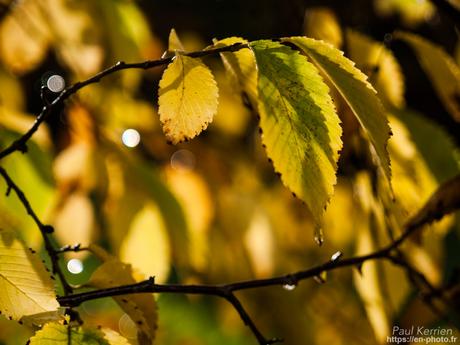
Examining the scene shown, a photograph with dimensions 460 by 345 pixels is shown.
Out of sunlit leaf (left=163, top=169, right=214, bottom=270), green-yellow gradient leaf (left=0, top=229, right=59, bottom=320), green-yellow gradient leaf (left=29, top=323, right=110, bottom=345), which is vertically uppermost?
sunlit leaf (left=163, top=169, right=214, bottom=270)

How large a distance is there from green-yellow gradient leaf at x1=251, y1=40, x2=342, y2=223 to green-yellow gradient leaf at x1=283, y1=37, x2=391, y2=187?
0.04ft

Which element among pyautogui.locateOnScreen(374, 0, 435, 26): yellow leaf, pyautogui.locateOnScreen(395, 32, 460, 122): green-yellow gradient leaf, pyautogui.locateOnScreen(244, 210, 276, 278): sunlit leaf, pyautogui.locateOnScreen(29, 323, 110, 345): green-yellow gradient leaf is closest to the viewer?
pyautogui.locateOnScreen(29, 323, 110, 345): green-yellow gradient leaf

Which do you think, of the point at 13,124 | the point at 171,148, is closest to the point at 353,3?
the point at 171,148

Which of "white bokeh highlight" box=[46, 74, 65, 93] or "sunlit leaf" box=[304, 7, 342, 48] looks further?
"white bokeh highlight" box=[46, 74, 65, 93]

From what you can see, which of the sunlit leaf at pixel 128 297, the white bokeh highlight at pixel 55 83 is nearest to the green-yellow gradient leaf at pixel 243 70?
the sunlit leaf at pixel 128 297

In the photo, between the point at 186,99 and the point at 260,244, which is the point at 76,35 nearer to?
the point at 260,244

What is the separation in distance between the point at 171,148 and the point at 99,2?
1.71 ft

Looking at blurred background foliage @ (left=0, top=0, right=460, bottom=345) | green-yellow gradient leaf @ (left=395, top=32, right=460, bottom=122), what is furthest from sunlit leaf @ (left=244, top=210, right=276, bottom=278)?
green-yellow gradient leaf @ (left=395, top=32, right=460, bottom=122)

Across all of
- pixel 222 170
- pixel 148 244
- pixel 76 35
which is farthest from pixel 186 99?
pixel 222 170

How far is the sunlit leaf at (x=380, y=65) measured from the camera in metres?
0.84

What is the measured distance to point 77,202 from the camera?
110 cm

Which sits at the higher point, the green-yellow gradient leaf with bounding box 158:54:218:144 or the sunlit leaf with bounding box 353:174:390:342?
the sunlit leaf with bounding box 353:174:390:342

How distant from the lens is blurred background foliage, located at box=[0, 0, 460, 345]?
0.82 meters

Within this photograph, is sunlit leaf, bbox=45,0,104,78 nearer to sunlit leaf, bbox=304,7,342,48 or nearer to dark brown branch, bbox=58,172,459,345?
sunlit leaf, bbox=304,7,342,48
